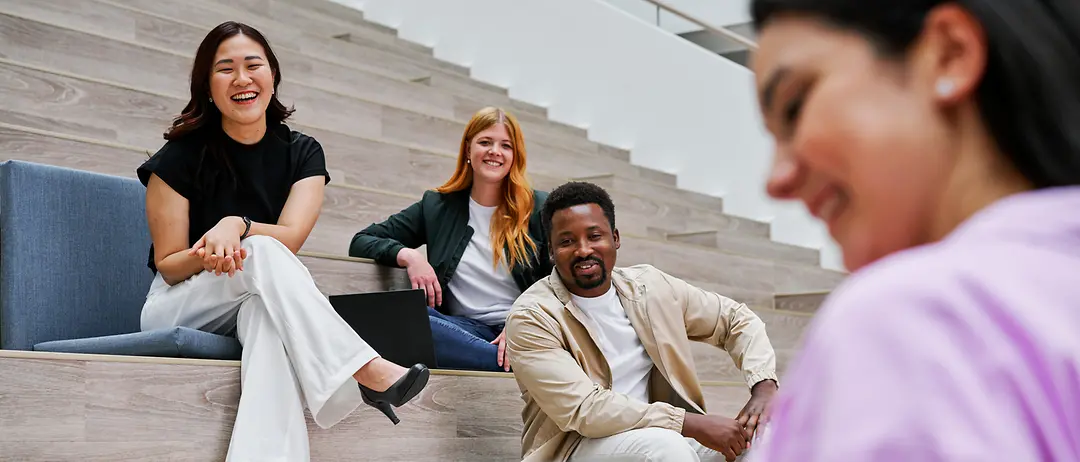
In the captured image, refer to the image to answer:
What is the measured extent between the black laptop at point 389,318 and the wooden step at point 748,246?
1.21 metres

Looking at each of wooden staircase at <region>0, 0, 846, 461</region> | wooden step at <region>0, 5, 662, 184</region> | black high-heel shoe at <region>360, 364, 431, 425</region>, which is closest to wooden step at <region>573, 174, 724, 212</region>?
wooden staircase at <region>0, 0, 846, 461</region>

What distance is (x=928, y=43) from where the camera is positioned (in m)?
0.21

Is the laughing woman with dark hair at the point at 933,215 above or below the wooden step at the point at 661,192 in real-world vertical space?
below

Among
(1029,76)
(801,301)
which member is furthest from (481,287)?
(1029,76)

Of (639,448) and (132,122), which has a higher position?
(132,122)

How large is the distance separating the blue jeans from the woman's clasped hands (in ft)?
1.19

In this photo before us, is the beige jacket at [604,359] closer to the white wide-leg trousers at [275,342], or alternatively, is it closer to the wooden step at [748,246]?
the white wide-leg trousers at [275,342]

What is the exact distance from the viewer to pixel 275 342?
1.39 meters

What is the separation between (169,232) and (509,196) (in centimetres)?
62

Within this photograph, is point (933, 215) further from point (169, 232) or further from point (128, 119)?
point (128, 119)

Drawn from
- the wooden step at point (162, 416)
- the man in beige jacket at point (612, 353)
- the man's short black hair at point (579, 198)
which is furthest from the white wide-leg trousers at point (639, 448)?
the man's short black hair at point (579, 198)

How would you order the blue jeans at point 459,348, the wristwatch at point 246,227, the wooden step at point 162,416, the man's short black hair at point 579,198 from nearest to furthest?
1. the wooden step at point 162,416
2. the wristwatch at point 246,227
3. the man's short black hair at point 579,198
4. the blue jeans at point 459,348

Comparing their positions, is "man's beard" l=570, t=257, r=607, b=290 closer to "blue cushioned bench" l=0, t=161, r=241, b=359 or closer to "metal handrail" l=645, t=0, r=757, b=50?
"blue cushioned bench" l=0, t=161, r=241, b=359

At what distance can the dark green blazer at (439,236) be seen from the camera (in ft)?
5.92
